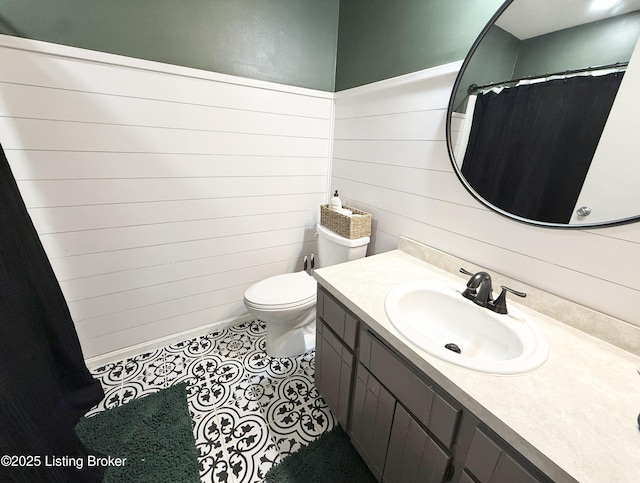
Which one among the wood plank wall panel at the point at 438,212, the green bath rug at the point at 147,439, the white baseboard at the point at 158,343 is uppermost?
the wood plank wall panel at the point at 438,212

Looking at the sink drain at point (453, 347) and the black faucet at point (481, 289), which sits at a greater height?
the black faucet at point (481, 289)

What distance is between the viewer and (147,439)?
1.25 metres

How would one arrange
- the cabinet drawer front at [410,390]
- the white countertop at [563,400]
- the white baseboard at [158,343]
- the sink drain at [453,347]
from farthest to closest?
1. the white baseboard at [158,343]
2. the sink drain at [453,347]
3. the cabinet drawer front at [410,390]
4. the white countertop at [563,400]

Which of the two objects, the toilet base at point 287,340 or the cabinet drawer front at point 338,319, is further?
the toilet base at point 287,340

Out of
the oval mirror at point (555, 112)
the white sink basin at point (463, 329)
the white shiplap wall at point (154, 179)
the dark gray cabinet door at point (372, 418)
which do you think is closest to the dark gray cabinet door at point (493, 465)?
the white sink basin at point (463, 329)

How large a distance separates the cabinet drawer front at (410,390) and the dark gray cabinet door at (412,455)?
40mm

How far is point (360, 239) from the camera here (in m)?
1.61

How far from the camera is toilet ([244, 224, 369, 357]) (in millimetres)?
1518

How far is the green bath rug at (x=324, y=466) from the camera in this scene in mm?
1140

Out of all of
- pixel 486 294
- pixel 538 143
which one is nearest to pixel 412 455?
pixel 486 294

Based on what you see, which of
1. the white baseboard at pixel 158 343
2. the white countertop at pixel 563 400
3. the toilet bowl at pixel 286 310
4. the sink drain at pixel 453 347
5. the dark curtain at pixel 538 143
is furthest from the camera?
the white baseboard at pixel 158 343

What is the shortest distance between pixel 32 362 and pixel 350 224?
1.44 m

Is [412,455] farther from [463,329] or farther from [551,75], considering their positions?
[551,75]

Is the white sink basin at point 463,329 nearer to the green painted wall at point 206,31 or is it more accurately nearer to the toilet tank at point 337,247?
the toilet tank at point 337,247
